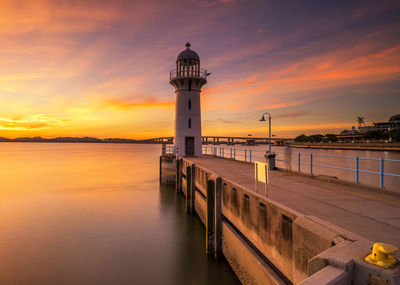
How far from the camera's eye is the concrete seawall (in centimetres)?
262

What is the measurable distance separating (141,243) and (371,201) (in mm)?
9860

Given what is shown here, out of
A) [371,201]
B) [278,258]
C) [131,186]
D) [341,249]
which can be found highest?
[341,249]

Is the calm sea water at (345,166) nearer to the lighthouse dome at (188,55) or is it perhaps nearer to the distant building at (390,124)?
the lighthouse dome at (188,55)

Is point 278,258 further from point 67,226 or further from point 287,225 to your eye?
point 67,226

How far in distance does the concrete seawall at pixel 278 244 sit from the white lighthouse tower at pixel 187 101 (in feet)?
53.2

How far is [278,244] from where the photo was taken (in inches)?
208

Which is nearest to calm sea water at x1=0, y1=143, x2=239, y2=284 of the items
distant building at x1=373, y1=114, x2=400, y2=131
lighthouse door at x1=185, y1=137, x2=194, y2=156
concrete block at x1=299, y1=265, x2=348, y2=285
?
concrete block at x1=299, y1=265, x2=348, y2=285

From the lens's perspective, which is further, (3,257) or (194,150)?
(194,150)

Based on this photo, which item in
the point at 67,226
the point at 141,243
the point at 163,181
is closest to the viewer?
the point at 141,243

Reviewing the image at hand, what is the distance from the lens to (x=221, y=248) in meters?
8.97

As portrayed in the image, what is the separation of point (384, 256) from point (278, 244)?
3026 mm

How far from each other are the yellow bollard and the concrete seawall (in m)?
0.07

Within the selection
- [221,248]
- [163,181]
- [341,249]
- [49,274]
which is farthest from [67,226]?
[341,249]

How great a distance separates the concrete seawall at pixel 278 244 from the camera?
2.62 m
